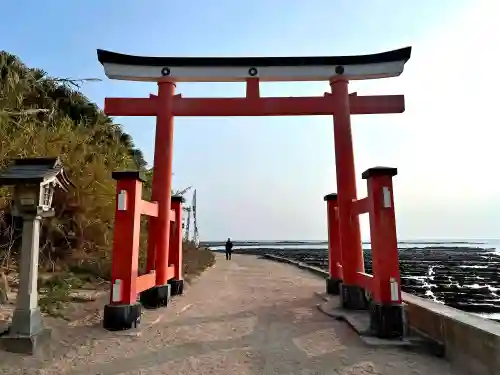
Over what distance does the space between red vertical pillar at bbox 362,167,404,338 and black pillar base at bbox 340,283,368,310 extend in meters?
1.29

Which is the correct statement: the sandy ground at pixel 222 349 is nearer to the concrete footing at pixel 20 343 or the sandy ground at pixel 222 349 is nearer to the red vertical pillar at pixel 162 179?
the concrete footing at pixel 20 343

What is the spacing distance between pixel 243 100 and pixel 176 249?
370 cm

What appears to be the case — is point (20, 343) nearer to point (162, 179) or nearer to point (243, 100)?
point (162, 179)

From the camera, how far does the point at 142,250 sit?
9320 mm

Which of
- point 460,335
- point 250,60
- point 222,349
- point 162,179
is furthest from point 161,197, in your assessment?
point 460,335

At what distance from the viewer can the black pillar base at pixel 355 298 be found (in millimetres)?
6348

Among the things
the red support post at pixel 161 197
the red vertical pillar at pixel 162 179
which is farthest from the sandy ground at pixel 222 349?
the red vertical pillar at pixel 162 179

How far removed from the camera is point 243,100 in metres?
7.13

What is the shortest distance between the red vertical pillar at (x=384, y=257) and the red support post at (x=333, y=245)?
2996mm

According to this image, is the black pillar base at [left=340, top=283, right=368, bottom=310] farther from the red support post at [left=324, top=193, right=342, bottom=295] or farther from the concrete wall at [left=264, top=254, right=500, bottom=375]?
the red support post at [left=324, top=193, right=342, bottom=295]

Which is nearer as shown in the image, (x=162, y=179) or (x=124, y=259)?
(x=124, y=259)

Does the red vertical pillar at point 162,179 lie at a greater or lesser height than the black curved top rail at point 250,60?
lesser

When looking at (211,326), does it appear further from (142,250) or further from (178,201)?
(142,250)

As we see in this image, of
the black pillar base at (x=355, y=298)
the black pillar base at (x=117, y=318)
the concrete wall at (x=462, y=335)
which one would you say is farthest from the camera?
the black pillar base at (x=355, y=298)
